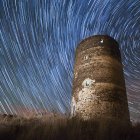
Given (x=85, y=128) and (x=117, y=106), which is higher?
(x=117, y=106)

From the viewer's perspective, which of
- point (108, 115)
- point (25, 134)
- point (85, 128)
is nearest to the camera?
point (25, 134)

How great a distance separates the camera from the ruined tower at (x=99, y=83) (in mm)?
8680

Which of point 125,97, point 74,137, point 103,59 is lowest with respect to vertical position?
point 74,137

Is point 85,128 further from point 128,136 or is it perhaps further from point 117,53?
point 117,53

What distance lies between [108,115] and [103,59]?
7.98 ft

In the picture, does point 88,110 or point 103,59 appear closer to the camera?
point 88,110

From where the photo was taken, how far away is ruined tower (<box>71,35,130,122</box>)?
8680 mm

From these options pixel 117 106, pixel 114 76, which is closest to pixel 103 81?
pixel 114 76

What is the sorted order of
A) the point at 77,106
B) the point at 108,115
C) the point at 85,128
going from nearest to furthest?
the point at 85,128 < the point at 108,115 < the point at 77,106

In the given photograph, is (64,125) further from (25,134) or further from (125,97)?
(125,97)

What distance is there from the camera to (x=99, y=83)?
29.6 ft

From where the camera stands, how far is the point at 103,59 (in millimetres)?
9523

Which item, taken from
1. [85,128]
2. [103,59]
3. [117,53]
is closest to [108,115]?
[103,59]

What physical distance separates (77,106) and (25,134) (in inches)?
190
